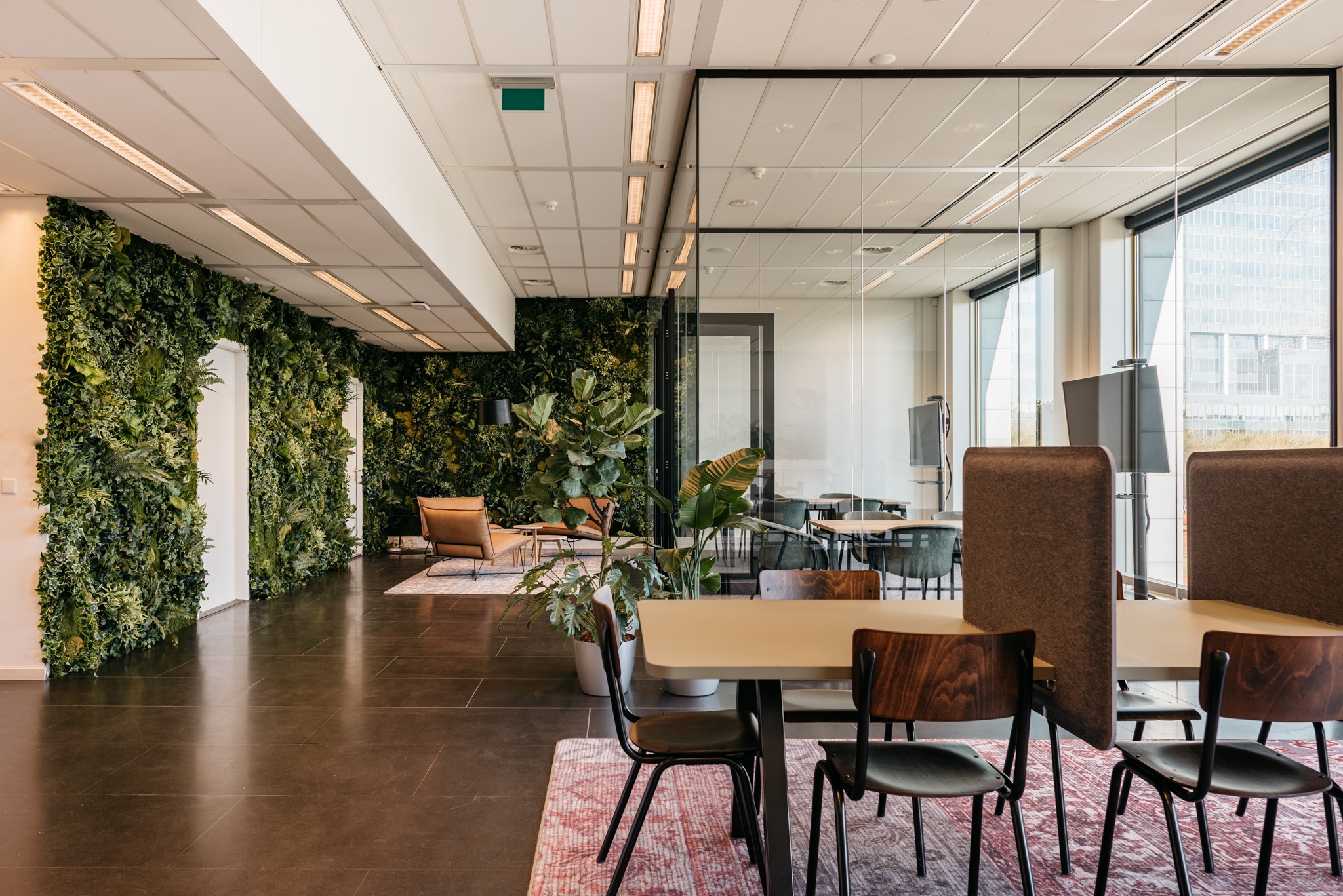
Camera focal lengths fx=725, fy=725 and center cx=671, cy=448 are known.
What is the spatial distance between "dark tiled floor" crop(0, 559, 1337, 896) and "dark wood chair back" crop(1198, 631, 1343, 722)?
1.89 m

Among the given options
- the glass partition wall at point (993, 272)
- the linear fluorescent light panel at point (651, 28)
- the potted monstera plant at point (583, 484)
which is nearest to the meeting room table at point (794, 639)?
the potted monstera plant at point (583, 484)

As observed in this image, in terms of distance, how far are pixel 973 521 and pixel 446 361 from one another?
944 cm

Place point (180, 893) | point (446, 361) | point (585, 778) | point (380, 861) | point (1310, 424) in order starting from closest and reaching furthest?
point (180, 893)
point (380, 861)
point (585, 778)
point (1310, 424)
point (446, 361)

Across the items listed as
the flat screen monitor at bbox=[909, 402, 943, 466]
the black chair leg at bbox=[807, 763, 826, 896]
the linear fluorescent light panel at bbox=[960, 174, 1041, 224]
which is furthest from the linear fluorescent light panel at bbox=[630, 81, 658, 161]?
the black chair leg at bbox=[807, 763, 826, 896]

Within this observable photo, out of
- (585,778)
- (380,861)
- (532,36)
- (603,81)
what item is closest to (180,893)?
(380,861)

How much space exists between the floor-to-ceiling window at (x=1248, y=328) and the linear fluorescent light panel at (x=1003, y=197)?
849 millimetres

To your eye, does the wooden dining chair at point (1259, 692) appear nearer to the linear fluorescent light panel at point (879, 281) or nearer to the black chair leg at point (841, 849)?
the black chair leg at point (841, 849)

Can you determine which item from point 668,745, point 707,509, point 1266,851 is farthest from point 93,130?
point 1266,851

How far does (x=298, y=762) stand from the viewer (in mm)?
3266

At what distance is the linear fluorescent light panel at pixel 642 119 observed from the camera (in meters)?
4.37

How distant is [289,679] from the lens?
448 cm

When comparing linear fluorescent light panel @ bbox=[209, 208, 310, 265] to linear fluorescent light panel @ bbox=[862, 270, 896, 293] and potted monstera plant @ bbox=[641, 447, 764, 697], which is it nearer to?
potted monstera plant @ bbox=[641, 447, 764, 697]

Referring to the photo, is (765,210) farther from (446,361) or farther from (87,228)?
(446,361)

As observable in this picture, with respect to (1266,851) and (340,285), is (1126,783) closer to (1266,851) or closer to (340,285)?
(1266,851)
